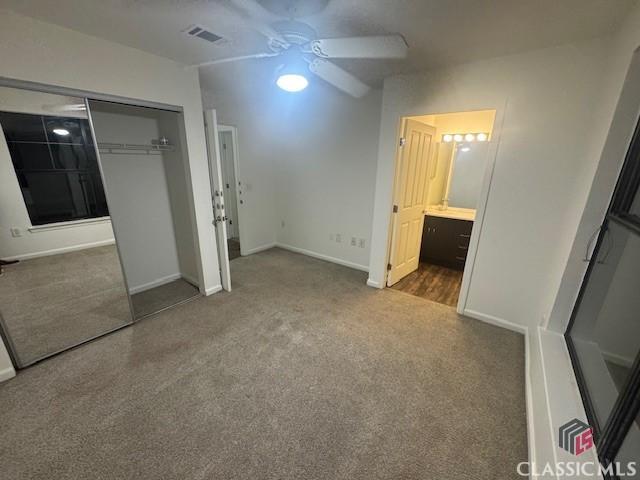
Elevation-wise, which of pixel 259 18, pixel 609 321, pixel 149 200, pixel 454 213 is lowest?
pixel 609 321

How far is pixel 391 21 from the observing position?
1.60 meters

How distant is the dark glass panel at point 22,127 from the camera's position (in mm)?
1785

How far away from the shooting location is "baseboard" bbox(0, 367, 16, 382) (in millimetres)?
1815

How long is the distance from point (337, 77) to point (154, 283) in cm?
311

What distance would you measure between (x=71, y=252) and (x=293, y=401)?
2286 mm

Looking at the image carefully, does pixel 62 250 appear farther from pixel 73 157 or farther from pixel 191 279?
pixel 191 279

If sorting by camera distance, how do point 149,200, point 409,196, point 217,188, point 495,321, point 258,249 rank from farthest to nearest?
point 258,249 → point 409,196 → point 149,200 → point 217,188 → point 495,321

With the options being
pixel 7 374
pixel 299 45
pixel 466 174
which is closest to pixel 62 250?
pixel 7 374

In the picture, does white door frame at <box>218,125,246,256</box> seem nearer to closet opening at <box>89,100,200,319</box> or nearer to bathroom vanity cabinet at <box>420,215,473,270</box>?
closet opening at <box>89,100,200,319</box>

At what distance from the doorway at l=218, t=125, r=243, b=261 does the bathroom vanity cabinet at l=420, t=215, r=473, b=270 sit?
9.73ft

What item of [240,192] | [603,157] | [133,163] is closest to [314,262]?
[240,192]

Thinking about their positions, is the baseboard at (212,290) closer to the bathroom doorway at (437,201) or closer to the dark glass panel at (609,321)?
the bathroom doorway at (437,201)

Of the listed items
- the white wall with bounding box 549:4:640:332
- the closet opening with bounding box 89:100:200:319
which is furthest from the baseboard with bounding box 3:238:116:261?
the white wall with bounding box 549:4:640:332

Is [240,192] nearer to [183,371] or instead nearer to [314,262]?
[314,262]
